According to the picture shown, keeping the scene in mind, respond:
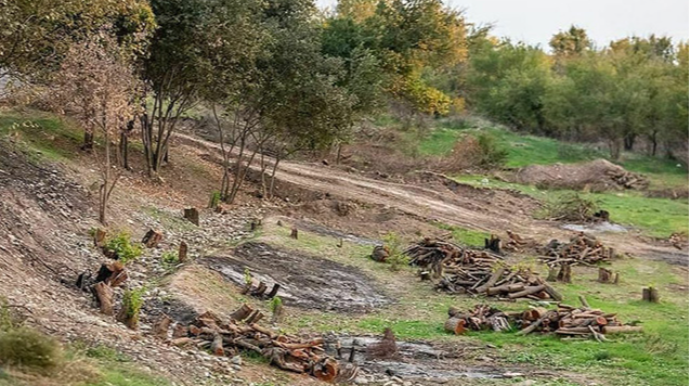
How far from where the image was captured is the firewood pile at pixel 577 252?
22.2 meters

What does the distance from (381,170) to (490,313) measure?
74.1ft

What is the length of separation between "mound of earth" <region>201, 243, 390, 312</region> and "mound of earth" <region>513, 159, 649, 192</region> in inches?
899

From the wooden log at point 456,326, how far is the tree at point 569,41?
72012mm

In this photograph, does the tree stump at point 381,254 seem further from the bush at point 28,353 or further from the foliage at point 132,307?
the bush at point 28,353

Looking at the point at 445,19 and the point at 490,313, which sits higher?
the point at 445,19

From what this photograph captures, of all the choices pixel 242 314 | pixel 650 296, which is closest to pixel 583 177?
pixel 650 296

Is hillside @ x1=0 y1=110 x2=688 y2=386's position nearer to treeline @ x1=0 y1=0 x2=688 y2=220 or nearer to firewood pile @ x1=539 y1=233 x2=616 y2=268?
firewood pile @ x1=539 y1=233 x2=616 y2=268

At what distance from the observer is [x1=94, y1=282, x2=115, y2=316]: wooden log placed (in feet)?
35.2

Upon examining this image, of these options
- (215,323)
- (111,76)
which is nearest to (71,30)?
(111,76)

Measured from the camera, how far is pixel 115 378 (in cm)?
775

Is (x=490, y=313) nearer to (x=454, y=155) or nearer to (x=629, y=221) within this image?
(x=629, y=221)

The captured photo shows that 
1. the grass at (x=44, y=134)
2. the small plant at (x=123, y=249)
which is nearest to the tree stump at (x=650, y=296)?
the small plant at (x=123, y=249)

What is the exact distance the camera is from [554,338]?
1344cm

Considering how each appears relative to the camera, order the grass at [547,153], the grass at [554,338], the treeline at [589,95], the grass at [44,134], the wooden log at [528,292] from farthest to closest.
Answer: the treeline at [589,95], the grass at [547,153], the grass at [44,134], the wooden log at [528,292], the grass at [554,338]
